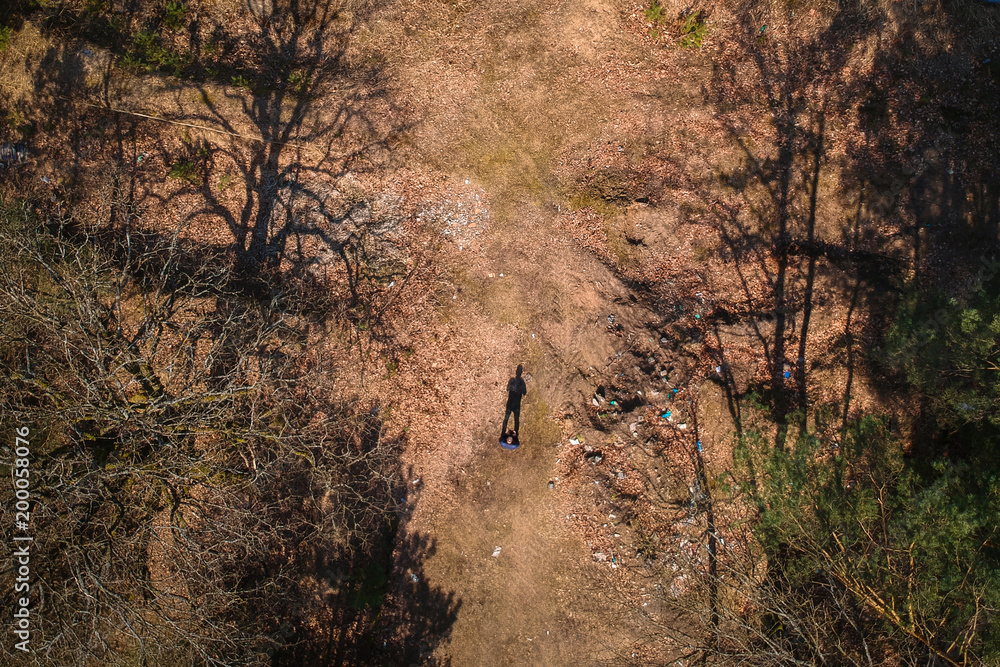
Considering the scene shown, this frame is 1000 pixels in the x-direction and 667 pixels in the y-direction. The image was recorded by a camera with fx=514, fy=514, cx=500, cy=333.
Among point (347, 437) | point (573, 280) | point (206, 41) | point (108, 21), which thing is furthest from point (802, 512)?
point (108, 21)

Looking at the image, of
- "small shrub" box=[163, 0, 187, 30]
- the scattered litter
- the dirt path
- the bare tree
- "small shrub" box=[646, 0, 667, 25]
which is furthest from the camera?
"small shrub" box=[646, 0, 667, 25]

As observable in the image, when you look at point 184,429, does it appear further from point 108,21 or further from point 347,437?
point 108,21

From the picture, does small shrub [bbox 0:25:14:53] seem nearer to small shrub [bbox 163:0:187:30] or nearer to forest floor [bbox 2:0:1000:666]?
forest floor [bbox 2:0:1000:666]

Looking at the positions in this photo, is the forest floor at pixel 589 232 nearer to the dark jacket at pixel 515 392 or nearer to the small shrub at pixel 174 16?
the dark jacket at pixel 515 392

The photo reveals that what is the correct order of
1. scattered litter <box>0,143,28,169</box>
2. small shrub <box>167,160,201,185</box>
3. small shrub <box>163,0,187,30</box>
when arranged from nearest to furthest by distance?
scattered litter <box>0,143,28,169</box> → small shrub <box>167,160,201,185</box> → small shrub <box>163,0,187,30</box>

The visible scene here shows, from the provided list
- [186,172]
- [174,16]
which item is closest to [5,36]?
[174,16]

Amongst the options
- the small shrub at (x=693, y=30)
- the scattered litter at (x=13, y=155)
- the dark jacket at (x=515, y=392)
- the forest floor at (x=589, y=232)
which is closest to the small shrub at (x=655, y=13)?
the forest floor at (x=589, y=232)

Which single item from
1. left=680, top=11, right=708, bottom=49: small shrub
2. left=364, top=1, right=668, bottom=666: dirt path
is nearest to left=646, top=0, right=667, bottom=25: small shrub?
left=680, top=11, right=708, bottom=49: small shrub

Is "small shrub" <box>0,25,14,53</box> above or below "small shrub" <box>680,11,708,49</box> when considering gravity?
below
